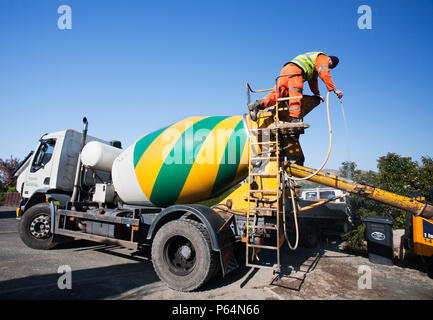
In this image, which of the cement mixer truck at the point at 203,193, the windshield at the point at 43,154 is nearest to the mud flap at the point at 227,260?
the cement mixer truck at the point at 203,193

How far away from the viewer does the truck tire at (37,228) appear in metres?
6.62

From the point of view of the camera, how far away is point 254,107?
4.60 m

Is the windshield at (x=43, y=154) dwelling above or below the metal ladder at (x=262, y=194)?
above

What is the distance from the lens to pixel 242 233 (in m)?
4.47

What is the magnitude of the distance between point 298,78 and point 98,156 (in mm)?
4982

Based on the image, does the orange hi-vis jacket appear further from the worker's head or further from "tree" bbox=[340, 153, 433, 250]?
"tree" bbox=[340, 153, 433, 250]

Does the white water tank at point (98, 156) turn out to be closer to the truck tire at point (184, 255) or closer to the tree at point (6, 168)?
the truck tire at point (184, 255)

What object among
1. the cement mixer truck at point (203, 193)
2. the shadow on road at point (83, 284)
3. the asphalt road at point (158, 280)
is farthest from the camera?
the cement mixer truck at point (203, 193)

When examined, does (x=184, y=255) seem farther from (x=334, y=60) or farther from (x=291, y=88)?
(x=334, y=60)

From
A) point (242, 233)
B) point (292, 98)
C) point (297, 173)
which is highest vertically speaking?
point (292, 98)
